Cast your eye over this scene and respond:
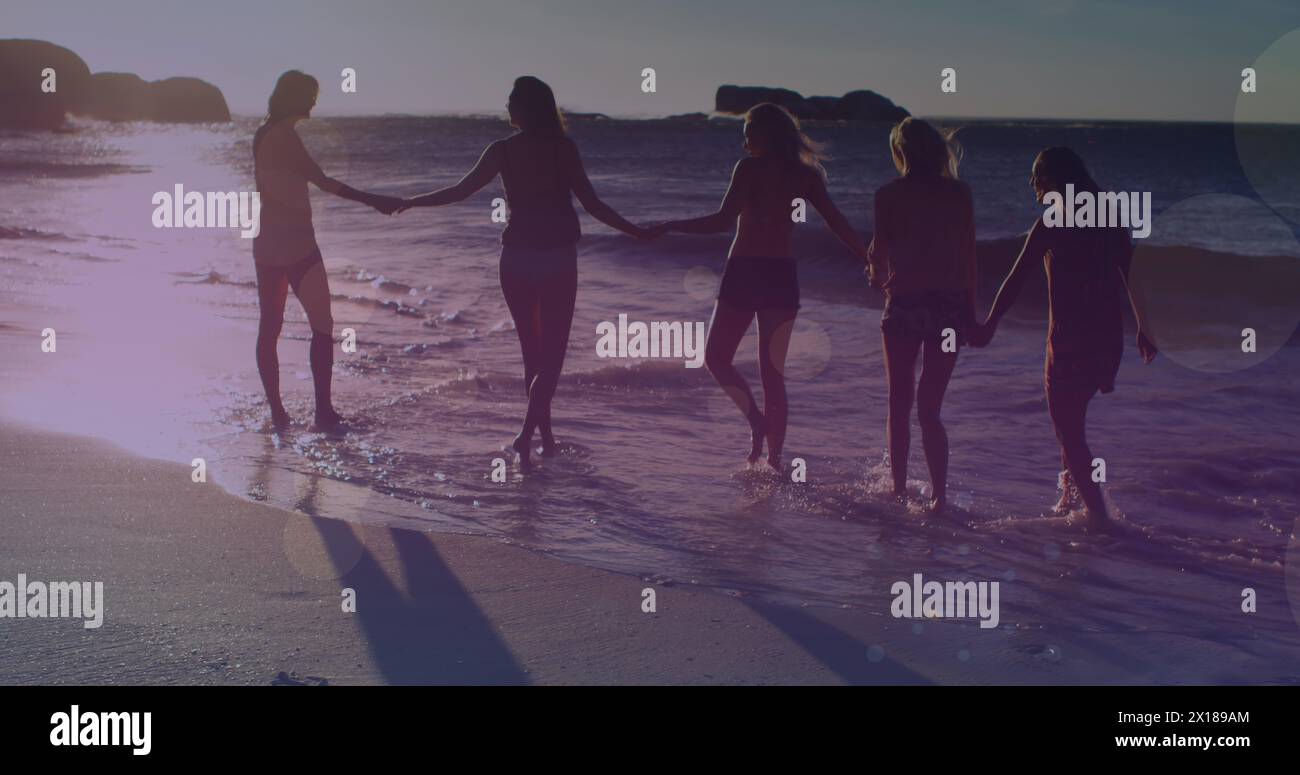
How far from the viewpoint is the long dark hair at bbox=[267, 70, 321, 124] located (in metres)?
5.98

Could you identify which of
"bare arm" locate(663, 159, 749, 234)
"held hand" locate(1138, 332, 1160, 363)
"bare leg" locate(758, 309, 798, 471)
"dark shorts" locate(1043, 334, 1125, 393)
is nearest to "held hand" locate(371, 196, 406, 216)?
"bare arm" locate(663, 159, 749, 234)

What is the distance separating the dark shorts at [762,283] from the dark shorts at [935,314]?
67 centimetres

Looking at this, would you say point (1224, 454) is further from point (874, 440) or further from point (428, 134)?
point (428, 134)

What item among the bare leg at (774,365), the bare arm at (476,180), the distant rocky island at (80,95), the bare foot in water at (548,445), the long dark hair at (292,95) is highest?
the distant rocky island at (80,95)

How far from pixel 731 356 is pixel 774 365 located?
24 centimetres

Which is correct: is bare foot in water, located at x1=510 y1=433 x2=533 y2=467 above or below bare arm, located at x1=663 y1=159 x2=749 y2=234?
below

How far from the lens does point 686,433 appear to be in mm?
6934

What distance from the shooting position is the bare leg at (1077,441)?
500 cm

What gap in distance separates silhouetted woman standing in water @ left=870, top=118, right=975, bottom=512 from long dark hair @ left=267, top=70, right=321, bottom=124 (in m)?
3.06

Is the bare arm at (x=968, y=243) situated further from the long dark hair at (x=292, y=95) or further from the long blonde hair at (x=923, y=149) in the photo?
the long dark hair at (x=292, y=95)

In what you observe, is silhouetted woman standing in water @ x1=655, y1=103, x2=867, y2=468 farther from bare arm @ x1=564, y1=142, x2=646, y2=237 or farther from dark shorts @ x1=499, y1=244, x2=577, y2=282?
dark shorts @ x1=499, y1=244, x2=577, y2=282

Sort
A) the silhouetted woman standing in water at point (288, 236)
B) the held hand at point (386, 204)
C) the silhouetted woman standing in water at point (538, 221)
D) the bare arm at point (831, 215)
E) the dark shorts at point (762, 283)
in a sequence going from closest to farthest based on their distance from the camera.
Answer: the bare arm at point (831, 215) → the dark shorts at point (762, 283) → the silhouetted woman standing in water at point (538, 221) → the silhouetted woman standing in water at point (288, 236) → the held hand at point (386, 204)

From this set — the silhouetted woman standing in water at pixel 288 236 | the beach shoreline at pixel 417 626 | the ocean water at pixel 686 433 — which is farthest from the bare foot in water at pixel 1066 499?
the silhouetted woman standing in water at pixel 288 236
